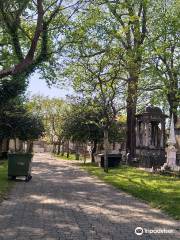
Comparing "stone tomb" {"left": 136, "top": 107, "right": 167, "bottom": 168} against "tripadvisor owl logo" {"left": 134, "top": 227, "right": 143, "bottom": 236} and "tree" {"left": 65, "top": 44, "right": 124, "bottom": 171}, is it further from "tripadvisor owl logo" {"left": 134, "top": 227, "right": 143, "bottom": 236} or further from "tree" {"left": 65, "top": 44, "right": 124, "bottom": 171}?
"tripadvisor owl logo" {"left": 134, "top": 227, "right": 143, "bottom": 236}

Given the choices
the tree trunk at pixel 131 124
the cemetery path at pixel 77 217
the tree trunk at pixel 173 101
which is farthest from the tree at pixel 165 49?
the cemetery path at pixel 77 217

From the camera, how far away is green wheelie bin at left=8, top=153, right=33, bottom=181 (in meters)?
21.5

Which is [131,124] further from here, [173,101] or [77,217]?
[77,217]

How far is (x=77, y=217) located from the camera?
36.3 ft

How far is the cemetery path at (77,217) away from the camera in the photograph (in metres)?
8.99

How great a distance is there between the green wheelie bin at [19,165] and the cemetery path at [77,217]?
4.72 meters

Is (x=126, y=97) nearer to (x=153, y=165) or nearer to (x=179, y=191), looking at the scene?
(x=153, y=165)

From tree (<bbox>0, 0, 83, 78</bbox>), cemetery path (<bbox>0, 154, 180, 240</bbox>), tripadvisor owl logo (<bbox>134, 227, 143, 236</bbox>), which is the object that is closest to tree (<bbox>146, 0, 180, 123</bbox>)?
tree (<bbox>0, 0, 83, 78</bbox>)

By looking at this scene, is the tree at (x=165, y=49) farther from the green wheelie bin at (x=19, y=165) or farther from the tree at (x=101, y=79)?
the green wheelie bin at (x=19, y=165)

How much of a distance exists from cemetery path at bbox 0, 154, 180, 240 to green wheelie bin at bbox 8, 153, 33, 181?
15.5 feet

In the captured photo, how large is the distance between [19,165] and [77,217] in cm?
1089

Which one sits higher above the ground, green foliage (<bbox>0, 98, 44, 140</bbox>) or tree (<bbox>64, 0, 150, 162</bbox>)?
tree (<bbox>64, 0, 150, 162</bbox>)
